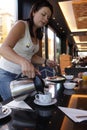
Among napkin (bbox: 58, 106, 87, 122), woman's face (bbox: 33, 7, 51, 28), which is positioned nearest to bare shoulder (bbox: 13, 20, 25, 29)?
woman's face (bbox: 33, 7, 51, 28)

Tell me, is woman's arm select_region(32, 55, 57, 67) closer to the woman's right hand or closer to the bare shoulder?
the bare shoulder

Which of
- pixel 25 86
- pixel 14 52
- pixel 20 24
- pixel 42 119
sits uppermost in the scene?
pixel 20 24

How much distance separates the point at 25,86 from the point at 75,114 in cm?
28

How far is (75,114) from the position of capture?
84 centimetres

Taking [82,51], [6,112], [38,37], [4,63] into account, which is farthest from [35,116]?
[82,51]

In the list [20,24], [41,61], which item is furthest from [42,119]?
[41,61]

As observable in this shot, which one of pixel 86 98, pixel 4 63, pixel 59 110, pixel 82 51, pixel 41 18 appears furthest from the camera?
pixel 82 51

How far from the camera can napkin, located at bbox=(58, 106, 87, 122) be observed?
2.58 feet

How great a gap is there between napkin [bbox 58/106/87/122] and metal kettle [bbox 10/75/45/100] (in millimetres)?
154

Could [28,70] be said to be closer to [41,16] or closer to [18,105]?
[18,105]

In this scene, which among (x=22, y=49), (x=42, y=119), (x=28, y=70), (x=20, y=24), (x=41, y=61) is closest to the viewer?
(x=42, y=119)

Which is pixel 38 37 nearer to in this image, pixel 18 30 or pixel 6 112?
pixel 18 30

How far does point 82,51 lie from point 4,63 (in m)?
25.0

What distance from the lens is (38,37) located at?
1544mm
